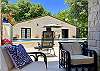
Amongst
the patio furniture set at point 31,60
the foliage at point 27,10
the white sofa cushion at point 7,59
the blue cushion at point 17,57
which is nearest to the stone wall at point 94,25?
the patio furniture set at point 31,60

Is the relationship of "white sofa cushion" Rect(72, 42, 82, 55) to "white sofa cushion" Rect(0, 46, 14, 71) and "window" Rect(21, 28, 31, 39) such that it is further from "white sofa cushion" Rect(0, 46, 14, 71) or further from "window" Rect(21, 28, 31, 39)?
"window" Rect(21, 28, 31, 39)

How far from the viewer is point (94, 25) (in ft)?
17.0

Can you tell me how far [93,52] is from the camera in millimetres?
5023

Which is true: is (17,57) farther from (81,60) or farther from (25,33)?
(25,33)

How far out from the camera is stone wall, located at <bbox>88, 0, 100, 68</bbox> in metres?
4.98

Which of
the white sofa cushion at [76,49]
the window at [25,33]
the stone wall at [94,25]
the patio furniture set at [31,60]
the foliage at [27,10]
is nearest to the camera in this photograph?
the patio furniture set at [31,60]

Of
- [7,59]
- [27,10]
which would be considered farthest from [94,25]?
[27,10]

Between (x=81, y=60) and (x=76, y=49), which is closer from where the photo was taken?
(x=81, y=60)

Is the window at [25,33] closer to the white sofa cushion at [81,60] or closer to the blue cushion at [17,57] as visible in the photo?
the white sofa cushion at [81,60]

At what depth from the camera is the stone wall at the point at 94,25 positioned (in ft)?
16.4

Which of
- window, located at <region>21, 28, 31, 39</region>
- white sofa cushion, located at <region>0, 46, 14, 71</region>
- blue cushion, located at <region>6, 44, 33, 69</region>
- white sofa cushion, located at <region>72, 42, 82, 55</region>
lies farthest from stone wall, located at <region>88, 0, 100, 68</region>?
window, located at <region>21, 28, 31, 39</region>

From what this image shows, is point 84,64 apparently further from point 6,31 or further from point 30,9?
point 30,9

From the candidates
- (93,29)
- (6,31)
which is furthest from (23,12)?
(93,29)

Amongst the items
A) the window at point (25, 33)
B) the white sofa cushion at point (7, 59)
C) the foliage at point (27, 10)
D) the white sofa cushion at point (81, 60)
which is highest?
the foliage at point (27, 10)
